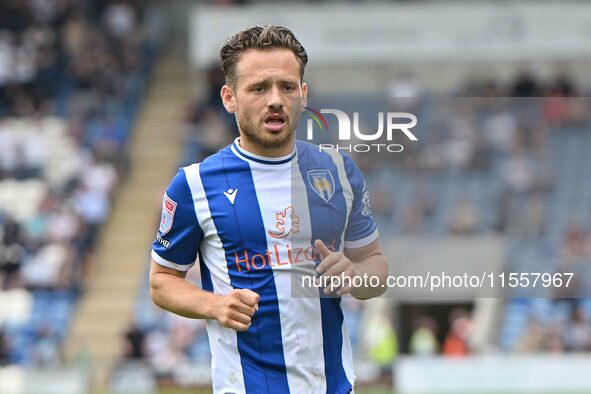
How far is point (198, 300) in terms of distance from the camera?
13.7ft

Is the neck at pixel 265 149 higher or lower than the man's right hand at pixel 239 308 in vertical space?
higher

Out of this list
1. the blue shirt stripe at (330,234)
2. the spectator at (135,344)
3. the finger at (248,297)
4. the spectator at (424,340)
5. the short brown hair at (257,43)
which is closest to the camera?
the finger at (248,297)

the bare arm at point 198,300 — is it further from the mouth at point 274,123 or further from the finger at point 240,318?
the mouth at point 274,123

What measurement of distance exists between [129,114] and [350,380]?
18.1 meters

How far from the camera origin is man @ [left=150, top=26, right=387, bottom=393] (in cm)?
412

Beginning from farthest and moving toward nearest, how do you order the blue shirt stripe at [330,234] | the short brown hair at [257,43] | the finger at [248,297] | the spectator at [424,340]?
the spectator at [424,340], the blue shirt stripe at [330,234], the short brown hair at [257,43], the finger at [248,297]

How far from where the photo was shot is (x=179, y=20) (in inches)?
987

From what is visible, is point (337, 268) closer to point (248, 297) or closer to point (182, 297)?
point (248, 297)

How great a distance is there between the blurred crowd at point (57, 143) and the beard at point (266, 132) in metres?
11.5

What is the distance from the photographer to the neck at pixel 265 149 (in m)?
4.24

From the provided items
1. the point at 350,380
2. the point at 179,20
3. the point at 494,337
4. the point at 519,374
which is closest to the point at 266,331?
the point at 350,380

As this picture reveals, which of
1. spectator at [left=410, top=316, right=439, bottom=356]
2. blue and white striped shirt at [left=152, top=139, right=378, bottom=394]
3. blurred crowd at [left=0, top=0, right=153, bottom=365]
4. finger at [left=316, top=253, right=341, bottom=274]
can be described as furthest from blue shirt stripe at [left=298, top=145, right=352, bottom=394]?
spectator at [left=410, top=316, right=439, bottom=356]

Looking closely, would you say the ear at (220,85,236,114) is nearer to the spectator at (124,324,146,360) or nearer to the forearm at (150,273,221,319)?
the forearm at (150,273,221,319)

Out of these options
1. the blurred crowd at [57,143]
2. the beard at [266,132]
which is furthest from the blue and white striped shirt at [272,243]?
the blurred crowd at [57,143]
